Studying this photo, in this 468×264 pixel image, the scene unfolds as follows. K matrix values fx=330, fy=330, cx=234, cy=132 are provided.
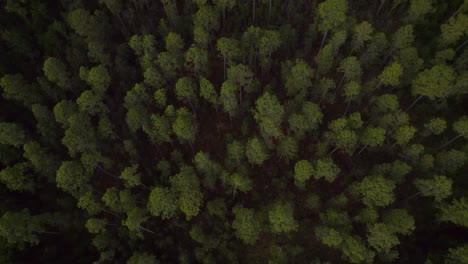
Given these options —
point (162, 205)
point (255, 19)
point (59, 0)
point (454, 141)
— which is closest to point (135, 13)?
point (59, 0)

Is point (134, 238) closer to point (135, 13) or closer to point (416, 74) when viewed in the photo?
→ point (135, 13)

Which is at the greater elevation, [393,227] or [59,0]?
[59,0]

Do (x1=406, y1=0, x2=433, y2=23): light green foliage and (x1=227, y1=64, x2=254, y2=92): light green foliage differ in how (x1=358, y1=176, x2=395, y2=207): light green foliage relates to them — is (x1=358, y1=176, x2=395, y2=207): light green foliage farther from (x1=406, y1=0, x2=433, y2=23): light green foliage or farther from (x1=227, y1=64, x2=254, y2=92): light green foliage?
(x1=406, y1=0, x2=433, y2=23): light green foliage

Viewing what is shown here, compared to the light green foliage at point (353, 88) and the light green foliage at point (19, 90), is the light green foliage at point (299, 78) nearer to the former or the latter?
the light green foliage at point (353, 88)

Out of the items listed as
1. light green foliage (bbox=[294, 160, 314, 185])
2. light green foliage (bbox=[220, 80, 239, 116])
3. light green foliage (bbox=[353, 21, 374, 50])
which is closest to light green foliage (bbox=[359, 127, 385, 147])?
light green foliage (bbox=[294, 160, 314, 185])

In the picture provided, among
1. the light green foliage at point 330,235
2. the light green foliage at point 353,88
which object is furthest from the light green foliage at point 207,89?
the light green foliage at point 330,235

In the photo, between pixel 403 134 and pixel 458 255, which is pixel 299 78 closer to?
pixel 403 134
